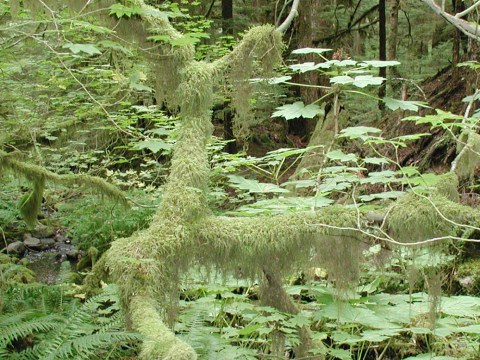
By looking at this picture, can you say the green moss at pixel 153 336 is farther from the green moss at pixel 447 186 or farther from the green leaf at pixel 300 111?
the green moss at pixel 447 186

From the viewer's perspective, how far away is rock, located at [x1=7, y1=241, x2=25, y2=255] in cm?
854

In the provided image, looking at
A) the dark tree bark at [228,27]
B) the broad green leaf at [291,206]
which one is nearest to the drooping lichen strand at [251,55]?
the broad green leaf at [291,206]

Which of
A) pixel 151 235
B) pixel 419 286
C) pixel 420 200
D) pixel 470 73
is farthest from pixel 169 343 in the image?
pixel 470 73

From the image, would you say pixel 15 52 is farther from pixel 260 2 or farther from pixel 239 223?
pixel 260 2

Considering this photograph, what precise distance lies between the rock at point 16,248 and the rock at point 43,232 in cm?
84

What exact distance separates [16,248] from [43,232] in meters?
1.17

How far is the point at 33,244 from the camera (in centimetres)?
902

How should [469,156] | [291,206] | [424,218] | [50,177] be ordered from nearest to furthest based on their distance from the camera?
[424,218], [291,206], [469,156], [50,177]

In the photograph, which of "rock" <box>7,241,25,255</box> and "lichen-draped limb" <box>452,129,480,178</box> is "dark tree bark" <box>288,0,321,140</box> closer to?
"lichen-draped limb" <box>452,129,480,178</box>

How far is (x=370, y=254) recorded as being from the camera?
2814 mm

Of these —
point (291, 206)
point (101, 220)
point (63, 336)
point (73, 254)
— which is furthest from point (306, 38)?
point (63, 336)

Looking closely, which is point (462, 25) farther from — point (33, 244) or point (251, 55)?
point (33, 244)

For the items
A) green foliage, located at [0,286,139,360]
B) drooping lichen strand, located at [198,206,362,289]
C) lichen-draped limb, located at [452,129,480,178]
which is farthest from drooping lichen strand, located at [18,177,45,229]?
lichen-draped limb, located at [452,129,480,178]

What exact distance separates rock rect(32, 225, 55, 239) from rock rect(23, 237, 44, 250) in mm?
434
